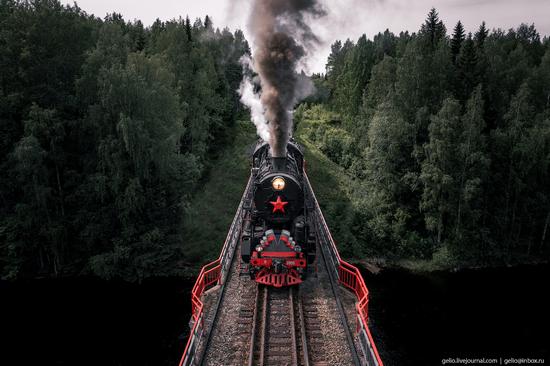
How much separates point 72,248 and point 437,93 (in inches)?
1146

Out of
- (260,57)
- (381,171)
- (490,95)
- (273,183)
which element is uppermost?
(490,95)

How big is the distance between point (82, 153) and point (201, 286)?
55.0ft

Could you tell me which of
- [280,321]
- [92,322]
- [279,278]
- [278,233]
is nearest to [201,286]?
[279,278]

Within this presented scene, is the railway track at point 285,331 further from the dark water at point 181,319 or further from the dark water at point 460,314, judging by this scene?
the dark water at point 460,314

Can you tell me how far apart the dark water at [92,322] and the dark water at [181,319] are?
0.05 metres

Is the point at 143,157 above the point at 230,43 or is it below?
below

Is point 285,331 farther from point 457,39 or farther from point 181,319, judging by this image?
point 457,39

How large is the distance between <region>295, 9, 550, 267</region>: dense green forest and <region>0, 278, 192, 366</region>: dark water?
14.9m

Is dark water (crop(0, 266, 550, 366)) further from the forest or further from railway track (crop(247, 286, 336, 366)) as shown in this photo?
railway track (crop(247, 286, 336, 366))

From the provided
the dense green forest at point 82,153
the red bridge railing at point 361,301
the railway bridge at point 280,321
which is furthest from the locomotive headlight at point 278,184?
the dense green forest at point 82,153

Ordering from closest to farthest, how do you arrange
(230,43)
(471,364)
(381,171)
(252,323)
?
(252,323), (471,364), (381,171), (230,43)

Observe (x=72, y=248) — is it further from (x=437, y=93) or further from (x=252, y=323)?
(x=437, y=93)

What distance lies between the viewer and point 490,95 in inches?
1283

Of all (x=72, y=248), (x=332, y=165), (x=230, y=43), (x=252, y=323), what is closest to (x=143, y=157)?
(x=72, y=248)
